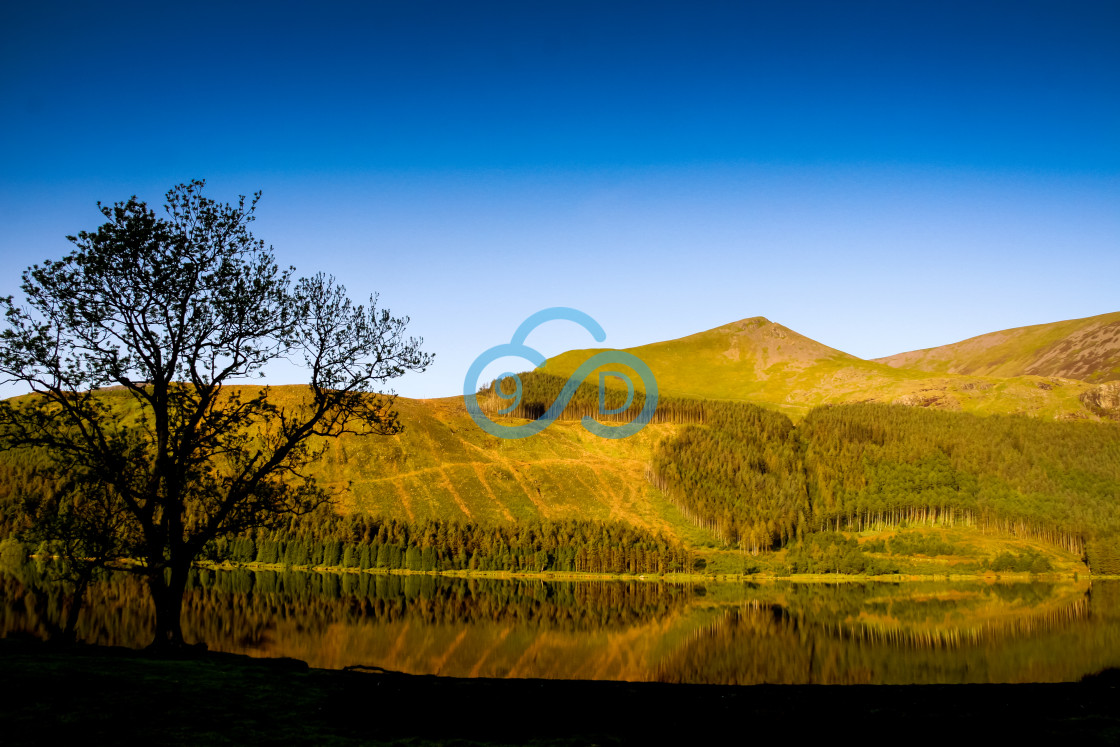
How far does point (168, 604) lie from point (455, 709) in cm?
1611

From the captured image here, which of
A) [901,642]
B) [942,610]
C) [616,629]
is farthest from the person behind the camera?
[942,610]

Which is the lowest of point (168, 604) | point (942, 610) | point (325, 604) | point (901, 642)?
point (942, 610)

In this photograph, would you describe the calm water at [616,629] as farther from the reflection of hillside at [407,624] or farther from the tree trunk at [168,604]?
Result: the tree trunk at [168,604]

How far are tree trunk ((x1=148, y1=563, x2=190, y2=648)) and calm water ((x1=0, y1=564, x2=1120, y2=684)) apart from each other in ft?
65.6

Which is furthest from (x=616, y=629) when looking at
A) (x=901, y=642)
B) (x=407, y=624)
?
(x=901, y=642)

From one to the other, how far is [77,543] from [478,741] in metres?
22.7

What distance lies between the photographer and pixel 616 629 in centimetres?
8281

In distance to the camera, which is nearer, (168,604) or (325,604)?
(168,604)

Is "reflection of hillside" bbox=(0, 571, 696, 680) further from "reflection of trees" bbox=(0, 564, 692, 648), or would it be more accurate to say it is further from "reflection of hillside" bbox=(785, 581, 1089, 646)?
"reflection of hillside" bbox=(785, 581, 1089, 646)

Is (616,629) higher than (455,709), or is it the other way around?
(455,709)

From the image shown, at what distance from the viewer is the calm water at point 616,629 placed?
57.8 metres

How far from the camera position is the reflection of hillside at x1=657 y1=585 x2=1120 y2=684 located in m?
59.4

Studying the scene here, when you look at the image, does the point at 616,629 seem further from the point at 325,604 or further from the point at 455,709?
the point at 455,709

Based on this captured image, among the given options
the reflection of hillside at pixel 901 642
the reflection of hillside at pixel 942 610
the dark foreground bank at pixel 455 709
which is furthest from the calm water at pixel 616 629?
the dark foreground bank at pixel 455 709
